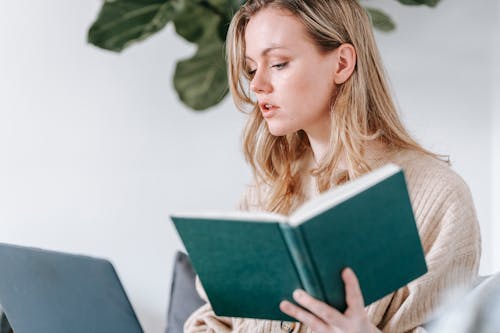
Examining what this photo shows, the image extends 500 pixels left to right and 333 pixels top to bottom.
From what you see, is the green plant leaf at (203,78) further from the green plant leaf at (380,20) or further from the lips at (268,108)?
the lips at (268,108)

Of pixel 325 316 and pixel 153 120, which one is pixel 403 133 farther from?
pixel 153 120

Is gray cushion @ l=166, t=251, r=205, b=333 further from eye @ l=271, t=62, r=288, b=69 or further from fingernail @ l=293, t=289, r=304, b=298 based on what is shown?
→ fingernail @ l=293, t=289, r=304, b=298

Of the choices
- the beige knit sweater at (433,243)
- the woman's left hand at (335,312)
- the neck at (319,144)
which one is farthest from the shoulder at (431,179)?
the woman's left hand at (335,312)

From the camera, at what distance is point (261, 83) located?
4.68 ft

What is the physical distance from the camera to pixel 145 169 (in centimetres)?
239

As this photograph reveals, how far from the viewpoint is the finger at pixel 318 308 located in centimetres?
105

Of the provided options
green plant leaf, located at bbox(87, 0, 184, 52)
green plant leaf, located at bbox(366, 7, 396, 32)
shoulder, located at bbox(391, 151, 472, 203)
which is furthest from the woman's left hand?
green plant leaf, located at bbox(366, 7, 396, 32)

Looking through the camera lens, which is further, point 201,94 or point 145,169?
point 145,169

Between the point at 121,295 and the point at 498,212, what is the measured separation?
1.43 metres

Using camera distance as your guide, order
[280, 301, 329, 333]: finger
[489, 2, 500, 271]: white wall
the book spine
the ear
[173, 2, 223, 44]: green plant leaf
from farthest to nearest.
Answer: [489, 2, 500, 271]: white wall → [173, 2, 223, 44]: green plant leaf → the ear → [280, 301, 329, 333]: finger → the book spine

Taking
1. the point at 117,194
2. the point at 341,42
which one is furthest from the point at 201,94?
the point at 341,42

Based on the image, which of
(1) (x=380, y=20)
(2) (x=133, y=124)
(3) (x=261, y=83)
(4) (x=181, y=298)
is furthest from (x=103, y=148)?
(3) (x=261, y=83)

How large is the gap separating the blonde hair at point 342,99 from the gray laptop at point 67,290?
1.35 ft

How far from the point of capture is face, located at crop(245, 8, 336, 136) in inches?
56.2
